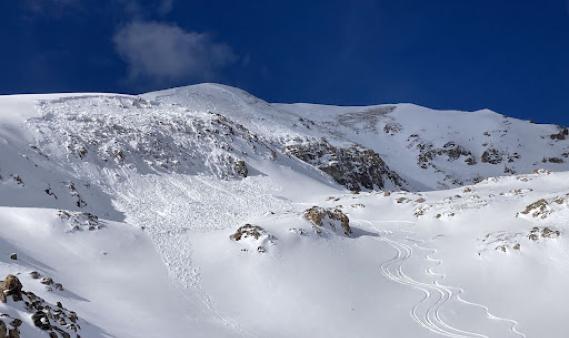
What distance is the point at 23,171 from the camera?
31906mm

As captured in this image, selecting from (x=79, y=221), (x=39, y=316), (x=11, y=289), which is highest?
(x=79, y=221)

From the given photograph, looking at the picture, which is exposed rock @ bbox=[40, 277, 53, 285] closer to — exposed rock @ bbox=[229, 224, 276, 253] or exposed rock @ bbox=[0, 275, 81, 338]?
exposed rock @ bbox=[0, 275, 81, 338]

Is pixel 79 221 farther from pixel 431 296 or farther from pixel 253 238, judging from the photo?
pixel 431 296

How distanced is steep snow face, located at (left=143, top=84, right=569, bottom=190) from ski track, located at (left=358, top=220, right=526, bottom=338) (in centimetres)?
4143

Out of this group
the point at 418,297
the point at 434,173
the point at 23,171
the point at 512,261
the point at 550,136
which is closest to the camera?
the point at 418,297

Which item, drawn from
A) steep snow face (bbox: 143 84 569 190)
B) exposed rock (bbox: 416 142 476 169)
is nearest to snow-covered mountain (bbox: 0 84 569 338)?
steep snow face (bbox: 143 84 569 190)

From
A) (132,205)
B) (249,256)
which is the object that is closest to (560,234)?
(249,256)

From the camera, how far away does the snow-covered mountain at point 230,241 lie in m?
17.8

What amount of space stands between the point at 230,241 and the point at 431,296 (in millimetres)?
10202

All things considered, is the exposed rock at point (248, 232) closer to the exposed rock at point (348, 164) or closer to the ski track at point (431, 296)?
the ski track at point (431, 296)

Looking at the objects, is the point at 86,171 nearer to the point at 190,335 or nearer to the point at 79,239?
the point at 79,239

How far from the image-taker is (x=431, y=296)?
20656 millimetres

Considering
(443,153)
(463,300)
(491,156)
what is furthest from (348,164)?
(463,300)

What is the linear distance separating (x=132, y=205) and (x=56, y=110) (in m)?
17.9
